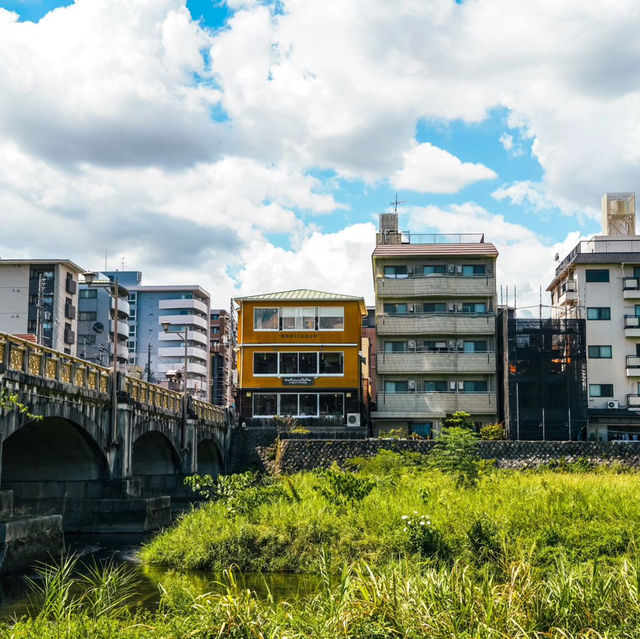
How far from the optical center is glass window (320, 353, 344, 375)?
5991cm

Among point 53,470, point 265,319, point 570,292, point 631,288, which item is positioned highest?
point 631,288

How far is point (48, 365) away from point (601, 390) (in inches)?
1814

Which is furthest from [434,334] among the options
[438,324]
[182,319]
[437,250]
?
[182,319]

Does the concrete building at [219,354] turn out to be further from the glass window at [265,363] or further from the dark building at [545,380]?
the dark building at [545,380]

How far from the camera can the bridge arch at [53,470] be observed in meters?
30.4

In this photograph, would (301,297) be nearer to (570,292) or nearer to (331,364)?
(331,364)

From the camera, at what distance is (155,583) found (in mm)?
19641

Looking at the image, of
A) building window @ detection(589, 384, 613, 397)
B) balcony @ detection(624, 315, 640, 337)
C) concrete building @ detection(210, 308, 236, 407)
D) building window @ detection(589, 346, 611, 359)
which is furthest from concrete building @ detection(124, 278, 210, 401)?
balcony @ detection(624, 315, 640, 337)

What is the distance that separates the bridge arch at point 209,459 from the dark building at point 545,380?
2050 cm

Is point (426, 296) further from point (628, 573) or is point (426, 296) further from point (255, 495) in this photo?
point (628, 573)

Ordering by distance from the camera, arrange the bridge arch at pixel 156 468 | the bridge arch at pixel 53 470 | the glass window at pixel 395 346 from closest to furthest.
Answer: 1. the bridge arch at pixel 53 470
2. the bridge arch at pixel 156 468
3. the glass window at pixel 395 346

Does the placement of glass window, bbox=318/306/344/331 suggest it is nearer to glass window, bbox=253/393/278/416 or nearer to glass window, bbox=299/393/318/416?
glass window, bbox=299/393/318/416

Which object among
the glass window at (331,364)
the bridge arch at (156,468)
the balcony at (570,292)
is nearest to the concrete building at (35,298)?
the glass window at (331,364)

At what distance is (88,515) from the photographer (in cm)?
3019
